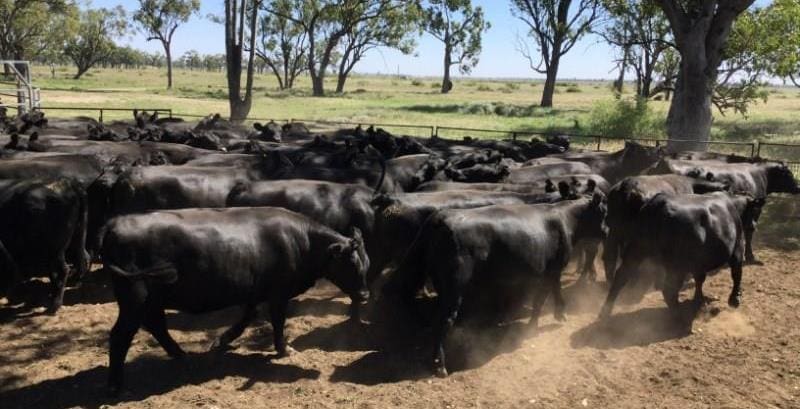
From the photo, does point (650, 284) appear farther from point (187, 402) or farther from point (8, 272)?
point (8, 272)

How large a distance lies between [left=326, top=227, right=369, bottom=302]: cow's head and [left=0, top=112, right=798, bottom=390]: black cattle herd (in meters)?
0.01

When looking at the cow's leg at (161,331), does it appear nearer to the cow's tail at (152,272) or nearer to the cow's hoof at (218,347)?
the cow's hoof at (218,347)

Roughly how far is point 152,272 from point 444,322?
249 centimetres

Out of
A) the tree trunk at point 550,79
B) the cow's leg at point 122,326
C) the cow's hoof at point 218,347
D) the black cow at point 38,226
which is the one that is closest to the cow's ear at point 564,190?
the cow's hoof at point 218,347

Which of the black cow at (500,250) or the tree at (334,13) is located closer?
the black cow at (500,250)

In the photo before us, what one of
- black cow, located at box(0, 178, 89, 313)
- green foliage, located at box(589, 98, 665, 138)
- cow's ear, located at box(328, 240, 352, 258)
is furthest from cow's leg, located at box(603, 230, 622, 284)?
green foliage, located at box(589, 98, 665, 138)

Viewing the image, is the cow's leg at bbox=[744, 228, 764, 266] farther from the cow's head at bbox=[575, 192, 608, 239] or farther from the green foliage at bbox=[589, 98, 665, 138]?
the green foliage at bbox=[589, 98, 665, 138]

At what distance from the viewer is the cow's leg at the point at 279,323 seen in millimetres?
5973

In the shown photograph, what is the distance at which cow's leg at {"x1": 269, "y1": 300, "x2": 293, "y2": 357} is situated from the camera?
5.97 m

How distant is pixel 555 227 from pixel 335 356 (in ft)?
8.27

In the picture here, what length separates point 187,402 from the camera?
523 centimetres

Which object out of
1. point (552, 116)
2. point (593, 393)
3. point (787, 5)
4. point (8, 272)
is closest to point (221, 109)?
point (552, 116)

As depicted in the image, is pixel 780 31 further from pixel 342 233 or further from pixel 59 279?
pixel 59 279

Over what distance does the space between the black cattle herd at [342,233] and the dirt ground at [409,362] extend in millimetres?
249
